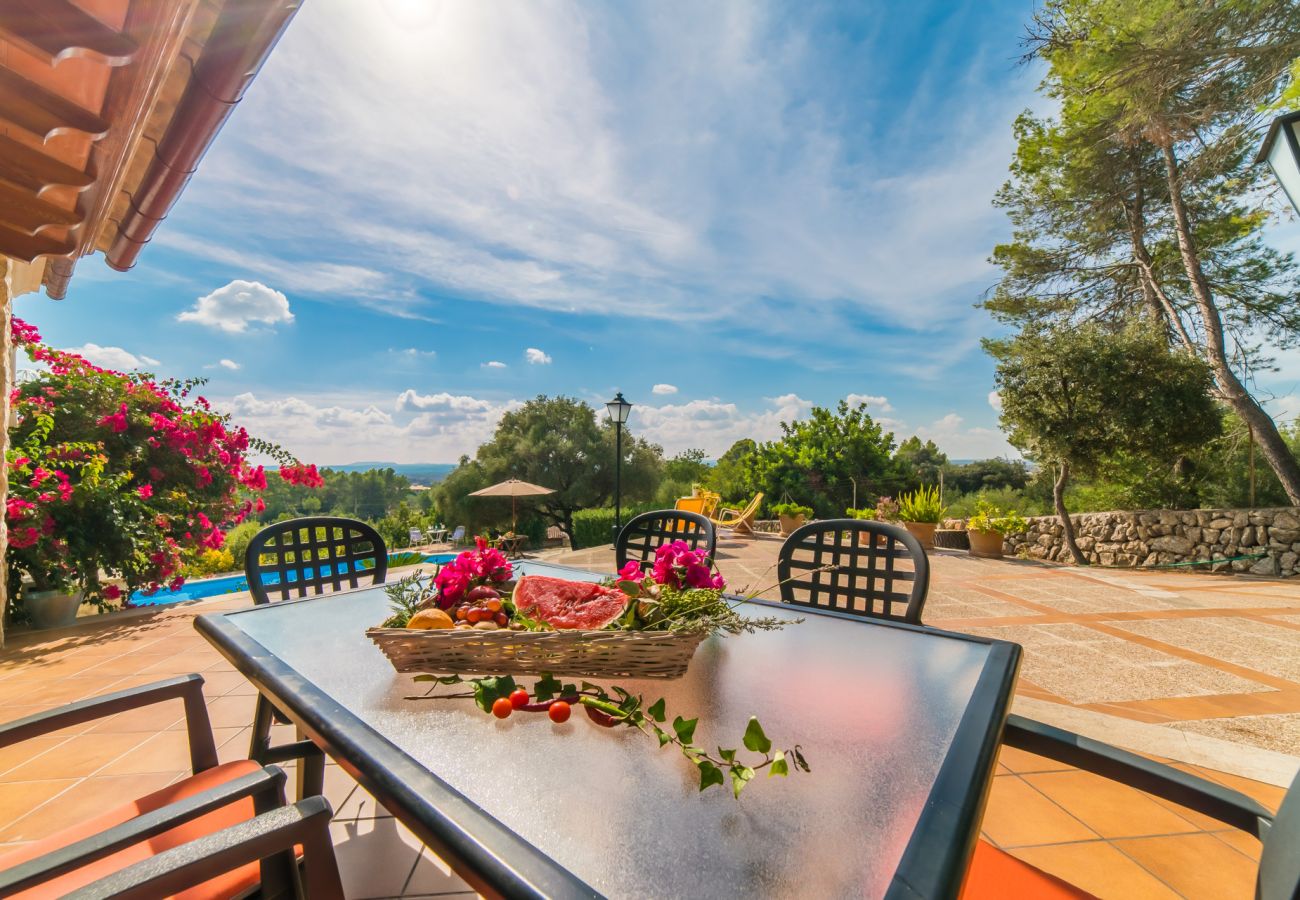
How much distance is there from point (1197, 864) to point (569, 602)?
68.6 inches

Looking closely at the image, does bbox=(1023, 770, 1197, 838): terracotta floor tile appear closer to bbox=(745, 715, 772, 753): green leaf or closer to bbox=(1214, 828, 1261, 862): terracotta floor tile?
bbox=(1214, 828, 1261, 862): terracotta floor tile

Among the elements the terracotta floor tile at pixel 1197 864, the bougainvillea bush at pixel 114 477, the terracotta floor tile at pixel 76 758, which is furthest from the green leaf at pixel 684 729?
the bougainvillea bush at pixel 114 477

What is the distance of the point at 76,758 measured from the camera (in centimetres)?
204

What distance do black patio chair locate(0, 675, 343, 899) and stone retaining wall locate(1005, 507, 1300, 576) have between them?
9.48 m

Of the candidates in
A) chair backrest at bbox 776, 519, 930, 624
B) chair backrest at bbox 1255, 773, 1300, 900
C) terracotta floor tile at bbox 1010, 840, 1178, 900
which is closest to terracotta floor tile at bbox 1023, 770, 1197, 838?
terracotta floor tile at bbox 1010, 840, 1178, 900

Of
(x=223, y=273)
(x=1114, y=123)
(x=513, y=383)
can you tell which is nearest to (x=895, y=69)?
(x=1114, y=123)

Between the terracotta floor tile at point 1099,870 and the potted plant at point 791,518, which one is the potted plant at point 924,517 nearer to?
the potted plant at point 791,518

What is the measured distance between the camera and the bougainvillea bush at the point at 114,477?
382 centimetres

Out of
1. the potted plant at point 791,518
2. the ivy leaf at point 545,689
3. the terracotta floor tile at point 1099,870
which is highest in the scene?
the ivy leaf at point 545,689

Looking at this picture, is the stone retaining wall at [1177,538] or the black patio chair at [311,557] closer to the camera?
the black patio chair at [311,557]

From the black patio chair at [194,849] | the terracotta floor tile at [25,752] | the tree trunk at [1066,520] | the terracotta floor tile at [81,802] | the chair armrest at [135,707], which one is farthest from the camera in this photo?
the tree trunk at [1066,520]

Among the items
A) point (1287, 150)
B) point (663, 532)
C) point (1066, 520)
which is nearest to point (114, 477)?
point (663, 532)

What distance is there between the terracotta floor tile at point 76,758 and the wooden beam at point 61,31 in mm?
2292

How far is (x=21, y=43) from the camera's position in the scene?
129 cm
